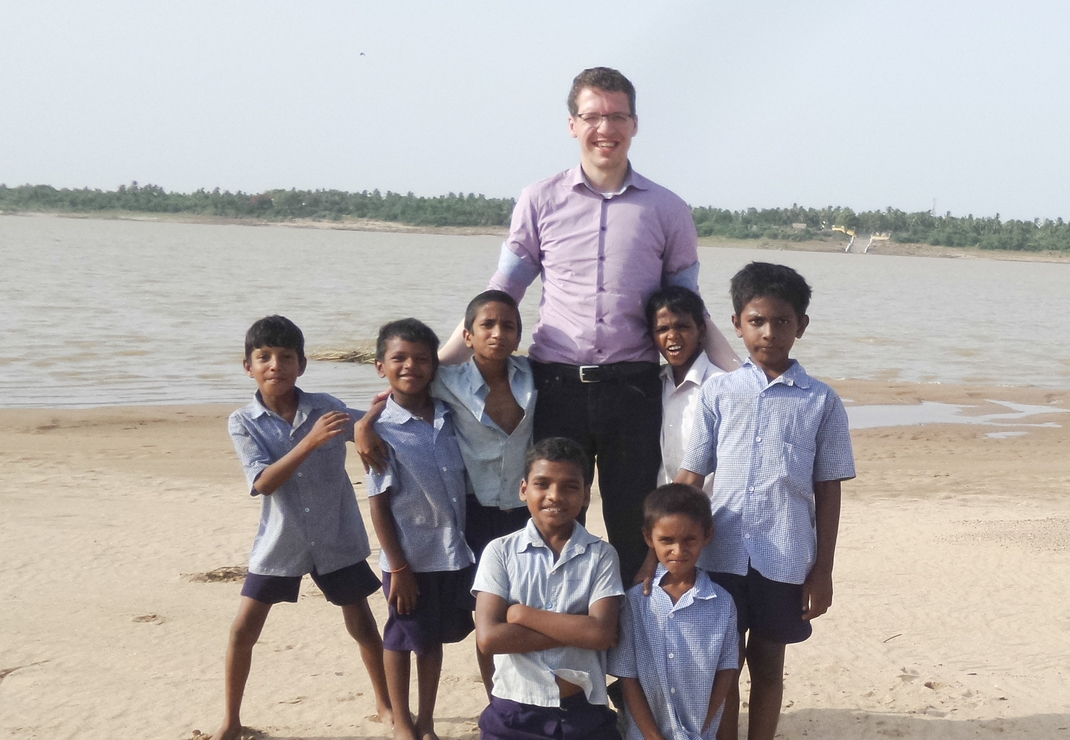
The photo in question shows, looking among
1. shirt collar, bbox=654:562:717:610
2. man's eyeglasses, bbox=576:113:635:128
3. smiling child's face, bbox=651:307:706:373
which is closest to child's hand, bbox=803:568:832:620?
shirt collar, bbox=654:562:717:610

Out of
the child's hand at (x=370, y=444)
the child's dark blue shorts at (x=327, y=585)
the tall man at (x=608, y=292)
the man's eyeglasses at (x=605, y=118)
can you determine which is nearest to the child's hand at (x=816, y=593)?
the tall man at (x=608, y=292)

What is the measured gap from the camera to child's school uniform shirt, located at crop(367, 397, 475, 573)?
11.8 feet

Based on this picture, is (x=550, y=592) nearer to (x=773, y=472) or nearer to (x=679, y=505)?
(x=679, y=505)

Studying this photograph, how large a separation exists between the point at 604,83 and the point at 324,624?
2.90 meters

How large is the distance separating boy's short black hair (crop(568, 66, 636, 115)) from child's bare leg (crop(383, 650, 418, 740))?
1.98m

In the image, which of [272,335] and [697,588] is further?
[272,335]

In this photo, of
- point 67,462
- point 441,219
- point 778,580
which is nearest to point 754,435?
point 778,580

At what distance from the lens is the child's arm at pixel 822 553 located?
3.29m

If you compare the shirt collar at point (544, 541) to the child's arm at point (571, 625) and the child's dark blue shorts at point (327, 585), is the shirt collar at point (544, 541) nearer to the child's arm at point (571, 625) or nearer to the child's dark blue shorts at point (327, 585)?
the child's arm at point (571, 625)

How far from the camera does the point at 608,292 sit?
3762 mm

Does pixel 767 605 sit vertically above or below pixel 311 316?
above

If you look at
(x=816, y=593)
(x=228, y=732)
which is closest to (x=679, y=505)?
(x=816, y=593)

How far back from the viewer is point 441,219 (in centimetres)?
8338

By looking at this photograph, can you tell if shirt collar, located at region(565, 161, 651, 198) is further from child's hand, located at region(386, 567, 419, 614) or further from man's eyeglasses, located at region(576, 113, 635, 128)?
child's hand, located at region(386, 567, 419, 614)
